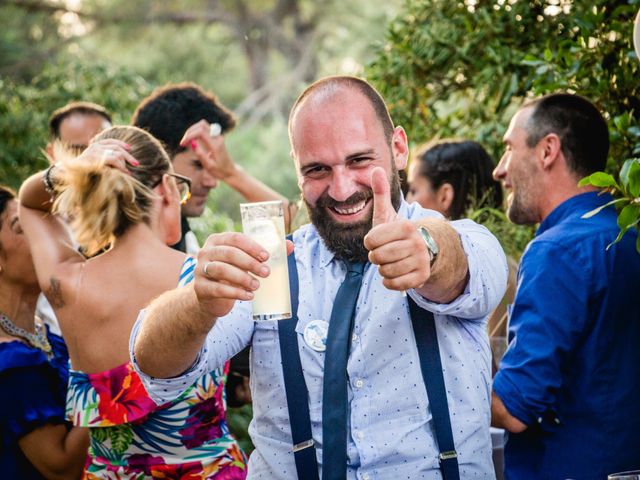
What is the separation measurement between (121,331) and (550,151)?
71.4 inches

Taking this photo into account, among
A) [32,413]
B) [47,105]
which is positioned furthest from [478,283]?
A: [47,105]

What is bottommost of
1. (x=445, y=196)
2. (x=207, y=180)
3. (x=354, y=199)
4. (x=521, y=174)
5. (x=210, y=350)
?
(x=210, y=350)

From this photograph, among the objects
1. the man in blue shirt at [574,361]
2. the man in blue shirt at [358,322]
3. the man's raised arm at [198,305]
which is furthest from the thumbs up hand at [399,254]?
the man in blue shirt at [574,361]

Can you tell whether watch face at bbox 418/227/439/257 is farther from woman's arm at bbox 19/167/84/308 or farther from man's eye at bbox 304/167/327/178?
woman's arm at bbox 19/167/84/308

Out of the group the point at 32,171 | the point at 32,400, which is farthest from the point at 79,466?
the point at 32,171

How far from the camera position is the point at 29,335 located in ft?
11.6

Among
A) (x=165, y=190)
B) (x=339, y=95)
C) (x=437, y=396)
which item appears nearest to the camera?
(x=437, y=396)

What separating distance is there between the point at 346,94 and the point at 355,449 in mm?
1005

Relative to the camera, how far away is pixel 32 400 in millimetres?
3318

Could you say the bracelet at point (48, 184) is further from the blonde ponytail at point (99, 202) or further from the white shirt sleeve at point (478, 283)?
the white shirt sleeve at point (478, 283)

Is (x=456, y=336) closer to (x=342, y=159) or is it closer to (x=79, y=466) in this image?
(x=342, y=159)

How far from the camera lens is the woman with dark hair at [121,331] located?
3.04 metres

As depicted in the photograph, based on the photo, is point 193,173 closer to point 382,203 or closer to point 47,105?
point 382,203

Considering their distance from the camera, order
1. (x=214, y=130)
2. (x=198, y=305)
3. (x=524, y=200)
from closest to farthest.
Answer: (x=198, y=305), (x=524, y=200), (x=214, y=130)
